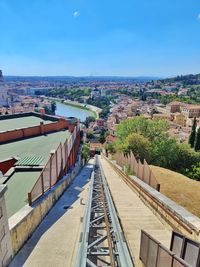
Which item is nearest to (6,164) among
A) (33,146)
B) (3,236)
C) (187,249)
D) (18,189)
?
(18,189)

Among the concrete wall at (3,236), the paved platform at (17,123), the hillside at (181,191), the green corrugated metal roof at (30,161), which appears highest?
the concrete wall at (3,236)

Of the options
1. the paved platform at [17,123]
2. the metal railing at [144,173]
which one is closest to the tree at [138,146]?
the paved platform at [17,123]

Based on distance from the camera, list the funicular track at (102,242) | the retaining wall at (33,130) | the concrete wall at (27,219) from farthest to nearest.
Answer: the retaining wall at (33,130) < the concrete wall at (27,219) < the funicular track at (102,242)

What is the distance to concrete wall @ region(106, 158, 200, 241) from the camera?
255 inches

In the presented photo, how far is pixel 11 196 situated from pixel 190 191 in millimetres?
8472

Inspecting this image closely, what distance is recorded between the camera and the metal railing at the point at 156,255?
12.8ft

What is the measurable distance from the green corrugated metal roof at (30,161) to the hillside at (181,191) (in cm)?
664

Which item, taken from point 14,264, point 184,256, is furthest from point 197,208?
point 14,264

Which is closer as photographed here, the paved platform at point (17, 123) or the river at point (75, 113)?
the paved platform at point (17, 123)

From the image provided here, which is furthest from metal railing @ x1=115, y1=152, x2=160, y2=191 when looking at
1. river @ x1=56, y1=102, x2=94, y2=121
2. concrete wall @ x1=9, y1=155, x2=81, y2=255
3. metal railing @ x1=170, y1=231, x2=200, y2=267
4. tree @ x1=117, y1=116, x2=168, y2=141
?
river @ x1=56, y1=102, x2=94, y2=121

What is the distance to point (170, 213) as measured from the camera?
24.5 feet

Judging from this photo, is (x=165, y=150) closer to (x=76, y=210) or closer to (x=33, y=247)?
(x=76, y=210)

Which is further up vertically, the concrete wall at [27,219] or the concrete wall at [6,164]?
the concrete wall at [27,219]

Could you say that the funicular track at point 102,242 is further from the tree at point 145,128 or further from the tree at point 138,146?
the tree at point 145,128
